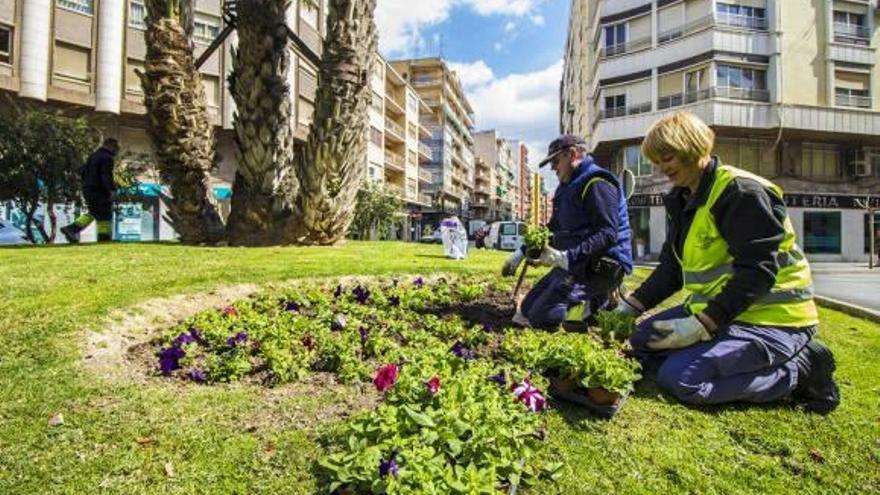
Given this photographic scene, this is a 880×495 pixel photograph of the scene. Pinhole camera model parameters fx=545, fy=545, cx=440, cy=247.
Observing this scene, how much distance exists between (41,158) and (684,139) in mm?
16512

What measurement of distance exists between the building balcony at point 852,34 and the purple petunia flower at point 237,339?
131ft

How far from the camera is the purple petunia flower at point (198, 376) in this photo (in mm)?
3064

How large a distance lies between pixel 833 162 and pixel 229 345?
3857 centimetres

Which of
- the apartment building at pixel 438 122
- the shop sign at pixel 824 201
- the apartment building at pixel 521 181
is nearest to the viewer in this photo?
the shop sign at pixel 824 201

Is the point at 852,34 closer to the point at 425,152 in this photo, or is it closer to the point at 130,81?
the point at 130,81

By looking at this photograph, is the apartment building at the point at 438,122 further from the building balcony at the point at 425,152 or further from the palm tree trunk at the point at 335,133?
the palm tree trunk at the point at 335,133

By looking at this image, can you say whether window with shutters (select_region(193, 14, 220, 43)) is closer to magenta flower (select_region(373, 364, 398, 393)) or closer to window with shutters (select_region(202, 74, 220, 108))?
window with shutters (select_region(202, 74, 220, 108))

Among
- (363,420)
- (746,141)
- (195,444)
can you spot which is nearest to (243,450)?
(195,444)

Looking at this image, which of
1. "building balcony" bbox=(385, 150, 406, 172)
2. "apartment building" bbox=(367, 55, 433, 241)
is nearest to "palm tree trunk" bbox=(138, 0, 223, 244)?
"apartment building" bbox=(367, 55, 433, 241)

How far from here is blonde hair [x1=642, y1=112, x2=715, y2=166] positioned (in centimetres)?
301

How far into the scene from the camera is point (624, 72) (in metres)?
33.9

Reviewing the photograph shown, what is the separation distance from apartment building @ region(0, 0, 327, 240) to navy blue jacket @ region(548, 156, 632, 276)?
21341mm

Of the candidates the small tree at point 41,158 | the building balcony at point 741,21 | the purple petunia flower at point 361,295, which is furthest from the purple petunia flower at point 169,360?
the building balcony at point 741,21

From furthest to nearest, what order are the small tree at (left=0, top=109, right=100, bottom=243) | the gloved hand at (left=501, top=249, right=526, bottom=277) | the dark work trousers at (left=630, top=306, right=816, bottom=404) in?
the small tree at (left=0, top=109, right=100, bottom=243) < the gloved hand at (left=501, top=249, right=526, bottom=277) < the dark work trousers at (left=630, top=306, right=816, bottom=404)
